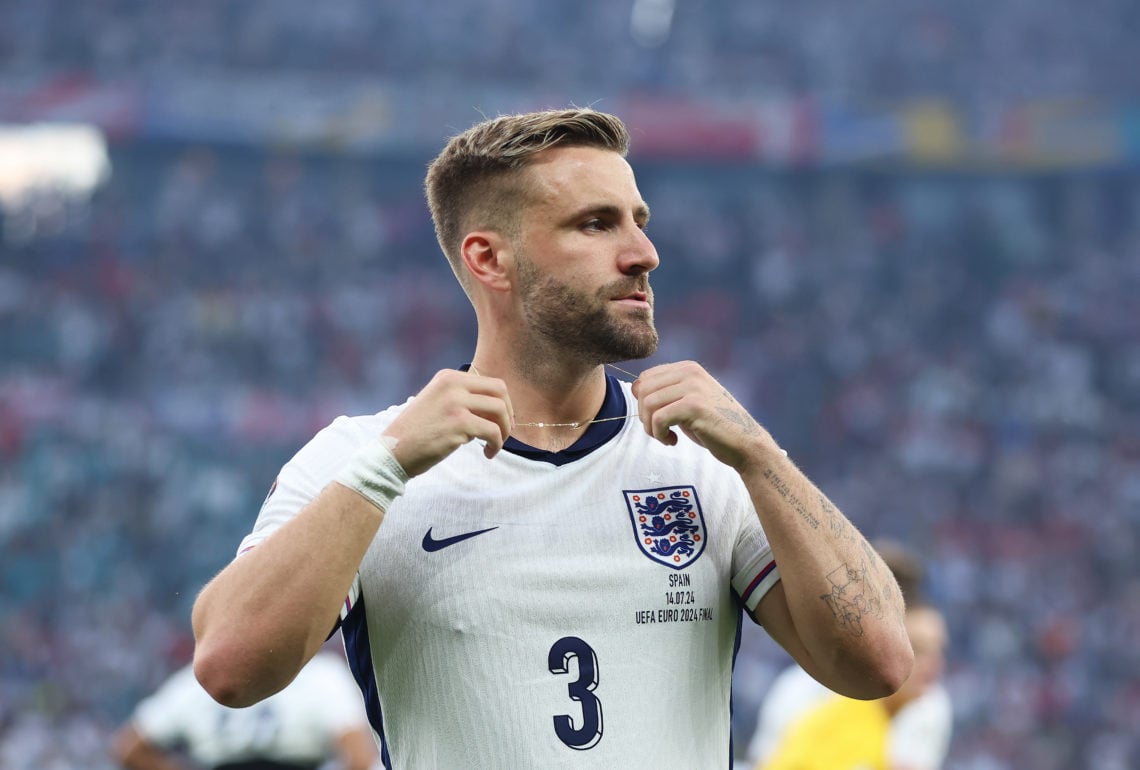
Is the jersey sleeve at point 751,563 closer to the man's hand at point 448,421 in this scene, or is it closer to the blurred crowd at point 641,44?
the man's hand at point 448,421

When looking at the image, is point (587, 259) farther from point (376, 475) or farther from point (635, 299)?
point (376, 475)

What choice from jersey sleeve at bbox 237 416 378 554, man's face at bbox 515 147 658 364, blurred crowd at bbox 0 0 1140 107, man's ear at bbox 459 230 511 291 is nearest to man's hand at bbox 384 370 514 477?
jersey sleeve at bbox 237 416 378 554

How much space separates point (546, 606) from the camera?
248cm

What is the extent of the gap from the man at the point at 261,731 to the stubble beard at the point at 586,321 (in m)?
2.80

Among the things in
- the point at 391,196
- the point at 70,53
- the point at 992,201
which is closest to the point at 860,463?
the point at 992,201

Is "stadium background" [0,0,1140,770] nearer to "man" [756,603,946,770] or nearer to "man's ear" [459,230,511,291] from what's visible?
"man" [756,603,946,770]

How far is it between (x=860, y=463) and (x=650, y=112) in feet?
28.3

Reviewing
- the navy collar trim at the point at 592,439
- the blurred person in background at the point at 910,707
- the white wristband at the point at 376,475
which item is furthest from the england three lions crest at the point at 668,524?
the blurred person in background at the point at 910,707

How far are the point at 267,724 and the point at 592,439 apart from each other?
10.1 ft

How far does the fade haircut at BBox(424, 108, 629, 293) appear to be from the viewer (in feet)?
8.87

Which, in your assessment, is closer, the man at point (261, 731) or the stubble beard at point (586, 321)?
the stubble beard at point (586, 321)

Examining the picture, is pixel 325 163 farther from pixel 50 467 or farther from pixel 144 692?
pixel 144 692

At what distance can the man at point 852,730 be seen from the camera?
514 centimetres

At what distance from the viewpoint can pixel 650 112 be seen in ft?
88.0
